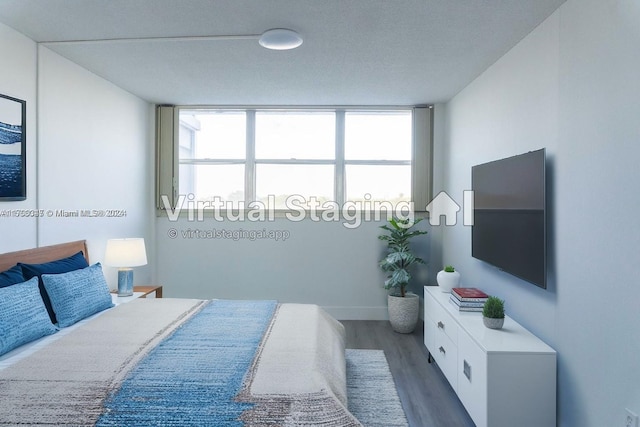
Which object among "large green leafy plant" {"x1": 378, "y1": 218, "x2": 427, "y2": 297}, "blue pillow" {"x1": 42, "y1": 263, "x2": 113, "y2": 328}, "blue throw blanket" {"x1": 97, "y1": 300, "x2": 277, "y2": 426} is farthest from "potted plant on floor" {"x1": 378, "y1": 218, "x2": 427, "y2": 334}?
"blue pillow" {"x1": 42, "y1": 263, "x2": 113, "y2": 328}

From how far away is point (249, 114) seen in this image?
15.3 ft

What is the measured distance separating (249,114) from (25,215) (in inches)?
101

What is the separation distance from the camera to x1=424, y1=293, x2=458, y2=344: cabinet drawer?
2.72 m

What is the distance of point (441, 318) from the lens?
9.96 ft

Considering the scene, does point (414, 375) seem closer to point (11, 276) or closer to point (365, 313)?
point (365, 313)

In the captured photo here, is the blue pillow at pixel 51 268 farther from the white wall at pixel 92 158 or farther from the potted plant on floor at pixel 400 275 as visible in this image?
the potted plant on floor at pixel 400 275

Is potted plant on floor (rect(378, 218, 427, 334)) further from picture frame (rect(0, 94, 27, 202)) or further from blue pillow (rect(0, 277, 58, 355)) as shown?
picture frame (rect(0, 94, 27, 202))

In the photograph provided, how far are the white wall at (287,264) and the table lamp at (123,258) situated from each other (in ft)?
3.54

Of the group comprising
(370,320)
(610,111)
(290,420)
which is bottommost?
(370,320)

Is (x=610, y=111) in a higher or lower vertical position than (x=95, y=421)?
higher

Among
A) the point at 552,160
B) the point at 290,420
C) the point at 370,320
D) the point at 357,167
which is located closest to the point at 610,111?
the point at 552,160

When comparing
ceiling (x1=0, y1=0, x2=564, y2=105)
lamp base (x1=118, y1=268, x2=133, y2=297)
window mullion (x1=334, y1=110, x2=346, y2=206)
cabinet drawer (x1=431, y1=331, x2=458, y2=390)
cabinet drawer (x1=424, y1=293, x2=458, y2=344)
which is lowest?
cabinet drawer (x1=431, y1=331, x2=458, y2=390)

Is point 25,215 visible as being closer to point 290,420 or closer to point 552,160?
point 290,420

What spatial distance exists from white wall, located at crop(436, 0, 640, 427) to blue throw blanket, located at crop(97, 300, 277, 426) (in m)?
1.62
